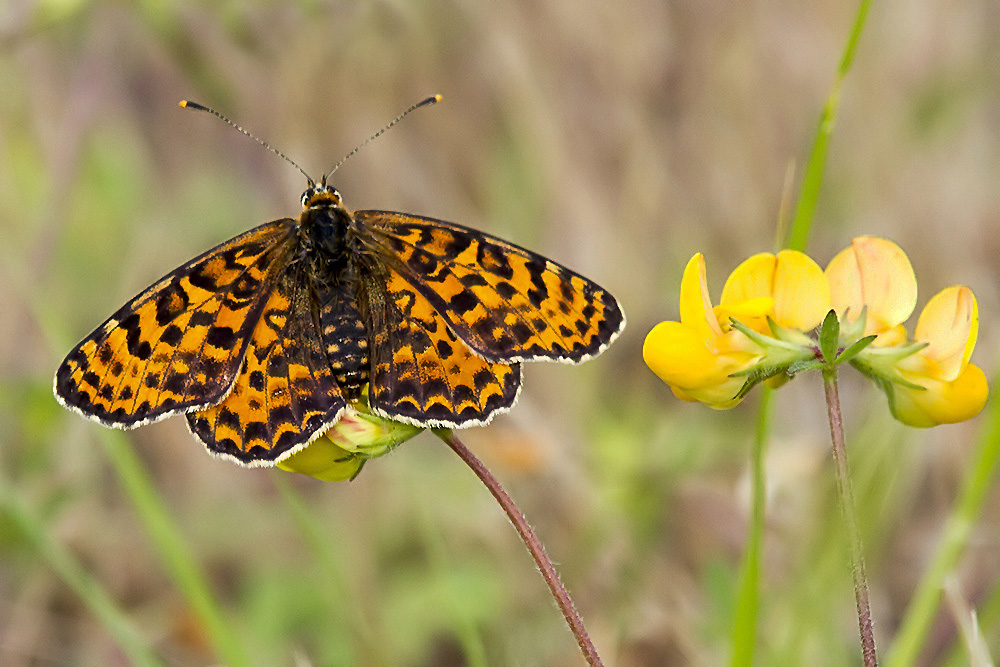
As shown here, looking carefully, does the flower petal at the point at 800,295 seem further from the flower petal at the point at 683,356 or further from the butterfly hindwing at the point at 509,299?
the butterfly hindwing at the point at 509,299

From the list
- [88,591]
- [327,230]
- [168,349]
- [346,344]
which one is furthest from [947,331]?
[88,591]

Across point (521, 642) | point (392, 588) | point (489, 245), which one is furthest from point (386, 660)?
point (489, 245)

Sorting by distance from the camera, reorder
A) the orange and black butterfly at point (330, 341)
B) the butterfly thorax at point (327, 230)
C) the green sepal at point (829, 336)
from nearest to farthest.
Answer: the green sepal at point (829, 336) → the orange and black butterfly at point (330, 341) → the butterfly thorax at point (327, 230)

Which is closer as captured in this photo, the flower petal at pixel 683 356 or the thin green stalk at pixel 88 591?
the flower petal at pixel 683 356

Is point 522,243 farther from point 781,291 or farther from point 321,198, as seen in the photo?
point 781,291

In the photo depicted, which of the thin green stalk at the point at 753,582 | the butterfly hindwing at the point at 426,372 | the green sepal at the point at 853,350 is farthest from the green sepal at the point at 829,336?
the butterfly hindwing at the point at 426,372

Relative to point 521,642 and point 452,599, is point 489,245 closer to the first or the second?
point 452,599
